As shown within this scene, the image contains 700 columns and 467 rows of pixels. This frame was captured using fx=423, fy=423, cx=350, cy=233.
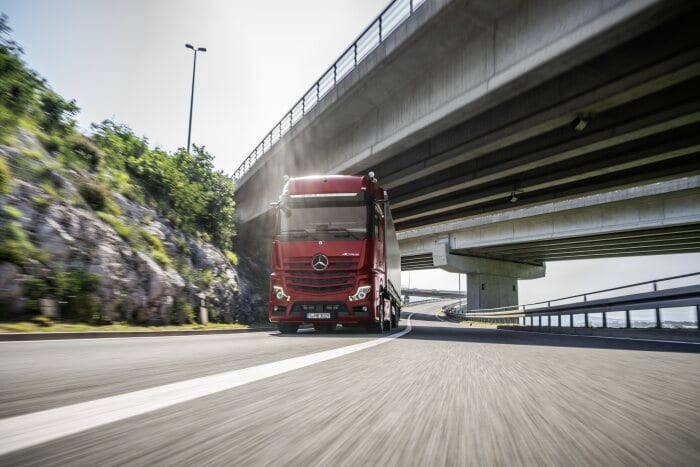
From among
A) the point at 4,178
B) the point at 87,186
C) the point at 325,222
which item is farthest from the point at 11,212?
the point at 325,222

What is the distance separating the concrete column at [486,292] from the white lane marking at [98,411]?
4316cm

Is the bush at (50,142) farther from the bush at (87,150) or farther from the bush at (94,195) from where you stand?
the bush at (94,195)

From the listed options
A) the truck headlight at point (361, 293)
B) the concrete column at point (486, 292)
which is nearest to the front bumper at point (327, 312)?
the truck headlight at point (361, 293)

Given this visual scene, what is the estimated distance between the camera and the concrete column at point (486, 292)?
1706 inches

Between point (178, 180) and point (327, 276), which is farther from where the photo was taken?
point (178, 180)

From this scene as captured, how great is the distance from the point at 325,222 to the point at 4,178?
811 cm

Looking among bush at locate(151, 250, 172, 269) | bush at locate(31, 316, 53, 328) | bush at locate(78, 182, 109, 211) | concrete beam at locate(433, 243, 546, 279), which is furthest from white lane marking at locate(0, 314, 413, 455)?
concrete beam at locate(433, 243, 546, 279)

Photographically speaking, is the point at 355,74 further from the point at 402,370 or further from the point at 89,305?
the point at 402,370

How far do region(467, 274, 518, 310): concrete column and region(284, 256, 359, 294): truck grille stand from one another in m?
35.1

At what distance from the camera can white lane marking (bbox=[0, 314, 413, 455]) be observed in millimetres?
1237

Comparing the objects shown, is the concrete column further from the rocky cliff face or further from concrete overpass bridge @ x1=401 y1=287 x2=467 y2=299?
concrete overpass bridge @ x1=401 y1=287 x2=467 y2=299

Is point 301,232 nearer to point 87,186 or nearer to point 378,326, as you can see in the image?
point 378,326

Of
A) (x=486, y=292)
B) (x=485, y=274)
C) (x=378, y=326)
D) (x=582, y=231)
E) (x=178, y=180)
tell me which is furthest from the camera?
(x=485, y=274)

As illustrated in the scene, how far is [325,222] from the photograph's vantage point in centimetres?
1148
